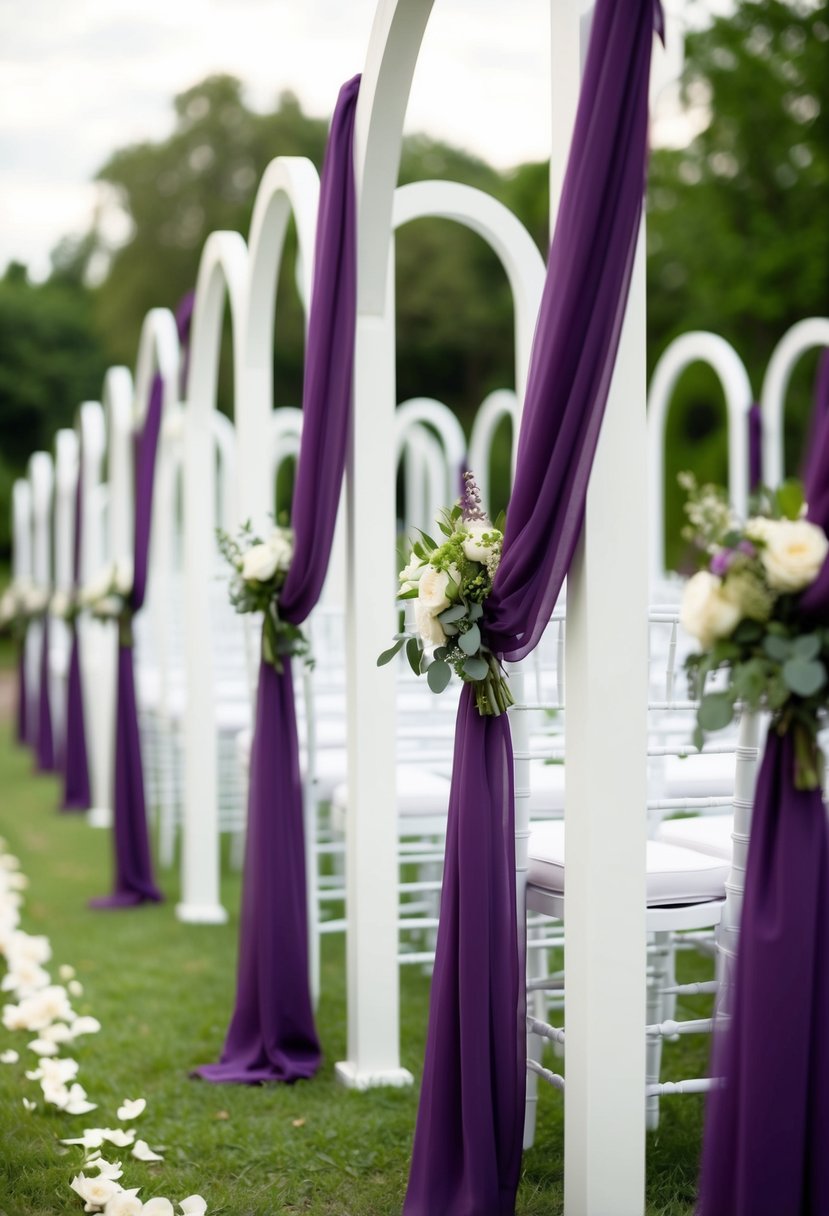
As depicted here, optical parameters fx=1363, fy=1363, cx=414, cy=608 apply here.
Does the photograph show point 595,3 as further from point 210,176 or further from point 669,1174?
point 210,176

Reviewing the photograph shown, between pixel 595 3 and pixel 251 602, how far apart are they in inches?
106

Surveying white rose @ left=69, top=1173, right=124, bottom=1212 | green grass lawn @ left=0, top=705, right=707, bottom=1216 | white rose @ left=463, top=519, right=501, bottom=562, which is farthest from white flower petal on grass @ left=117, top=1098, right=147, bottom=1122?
white rose @ left=463, top=519, right=501, bottom=562

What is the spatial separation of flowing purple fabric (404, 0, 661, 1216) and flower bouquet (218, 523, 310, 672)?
1630mm

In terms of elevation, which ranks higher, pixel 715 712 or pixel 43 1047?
pixel 715 712

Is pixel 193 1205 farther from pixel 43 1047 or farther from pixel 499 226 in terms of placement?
pixel 499 226

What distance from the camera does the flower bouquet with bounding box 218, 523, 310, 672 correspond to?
5055 millimetres

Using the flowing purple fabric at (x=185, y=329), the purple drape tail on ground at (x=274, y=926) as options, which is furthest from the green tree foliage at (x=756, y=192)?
the purple drape tail on ground at (x=274, y=926)

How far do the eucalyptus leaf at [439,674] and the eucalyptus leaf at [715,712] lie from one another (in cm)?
100

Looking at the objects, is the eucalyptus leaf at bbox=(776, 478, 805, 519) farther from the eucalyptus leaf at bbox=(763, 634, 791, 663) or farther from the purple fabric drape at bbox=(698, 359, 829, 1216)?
the eucalyptus leaf at bbox=(763, 634, 791, 663)

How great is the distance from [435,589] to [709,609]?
988 mm

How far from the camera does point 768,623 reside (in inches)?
101

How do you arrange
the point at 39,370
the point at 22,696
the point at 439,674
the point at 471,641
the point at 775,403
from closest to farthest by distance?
the point at 471,641 → the point at 439,674 → the point at 775,403 → the point at 22,696 → the point at 39,370

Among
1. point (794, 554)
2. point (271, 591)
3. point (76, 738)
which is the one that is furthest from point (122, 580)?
point (794, 554)

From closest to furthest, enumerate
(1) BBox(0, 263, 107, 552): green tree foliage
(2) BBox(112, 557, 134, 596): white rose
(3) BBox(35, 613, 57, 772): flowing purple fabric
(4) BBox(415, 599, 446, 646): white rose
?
1. (4) BBox(415, 599, 446, 646): white rose
2. (2) BBox(112, 557, 134, 596): white rose
3. (3) BBox(35, 613, 57, 772): flowing purple fabric
4. (1) BBox(0, 263, 107, 552): green tree foliage
